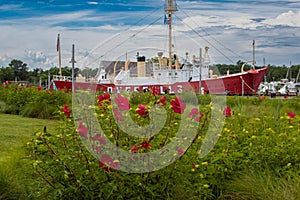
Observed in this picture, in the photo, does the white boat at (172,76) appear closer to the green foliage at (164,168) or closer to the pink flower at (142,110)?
the green foliage at (164,168)

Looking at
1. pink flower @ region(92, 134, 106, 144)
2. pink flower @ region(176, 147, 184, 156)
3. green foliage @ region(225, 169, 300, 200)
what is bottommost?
green foliage @ region(225, 169, 300, 200)

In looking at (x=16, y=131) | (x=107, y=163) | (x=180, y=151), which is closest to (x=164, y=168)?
(x=180, y=151)

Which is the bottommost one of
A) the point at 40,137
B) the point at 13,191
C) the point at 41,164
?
the point at 13,191

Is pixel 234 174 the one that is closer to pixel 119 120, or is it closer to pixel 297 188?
pixel 297 188

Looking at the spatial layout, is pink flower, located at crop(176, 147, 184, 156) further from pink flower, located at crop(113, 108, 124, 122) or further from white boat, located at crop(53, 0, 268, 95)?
white boat, located at crop(53, 0, 268, 95)

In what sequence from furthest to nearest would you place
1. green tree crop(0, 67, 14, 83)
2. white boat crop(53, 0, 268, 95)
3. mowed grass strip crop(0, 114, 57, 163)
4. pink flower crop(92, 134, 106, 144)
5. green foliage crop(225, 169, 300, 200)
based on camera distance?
green tree crop(0, 67, 14, 83) → white boat crop(53, 0, 268, 95) → mowed grass strip crop(0, 114, 57, 163) → green foliage crop(225, 169, 300, 200) → pink flower crop(92, 134, 106, 144)

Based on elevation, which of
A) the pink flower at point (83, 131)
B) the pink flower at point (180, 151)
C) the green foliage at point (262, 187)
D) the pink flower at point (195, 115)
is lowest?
the green foliage at point (262, 187)

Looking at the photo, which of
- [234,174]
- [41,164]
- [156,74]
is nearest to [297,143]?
[234,174]

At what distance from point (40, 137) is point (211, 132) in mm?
2030

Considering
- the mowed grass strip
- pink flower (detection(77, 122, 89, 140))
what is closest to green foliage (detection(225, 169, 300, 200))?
pink flower (detection(77, 122, 89, 140))

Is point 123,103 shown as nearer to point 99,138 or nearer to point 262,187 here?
point 99,138

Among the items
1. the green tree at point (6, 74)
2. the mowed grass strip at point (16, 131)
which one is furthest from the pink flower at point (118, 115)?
the green tree at point (6, 74)

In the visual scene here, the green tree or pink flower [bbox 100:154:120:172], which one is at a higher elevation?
the green tree

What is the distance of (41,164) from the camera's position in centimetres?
414
